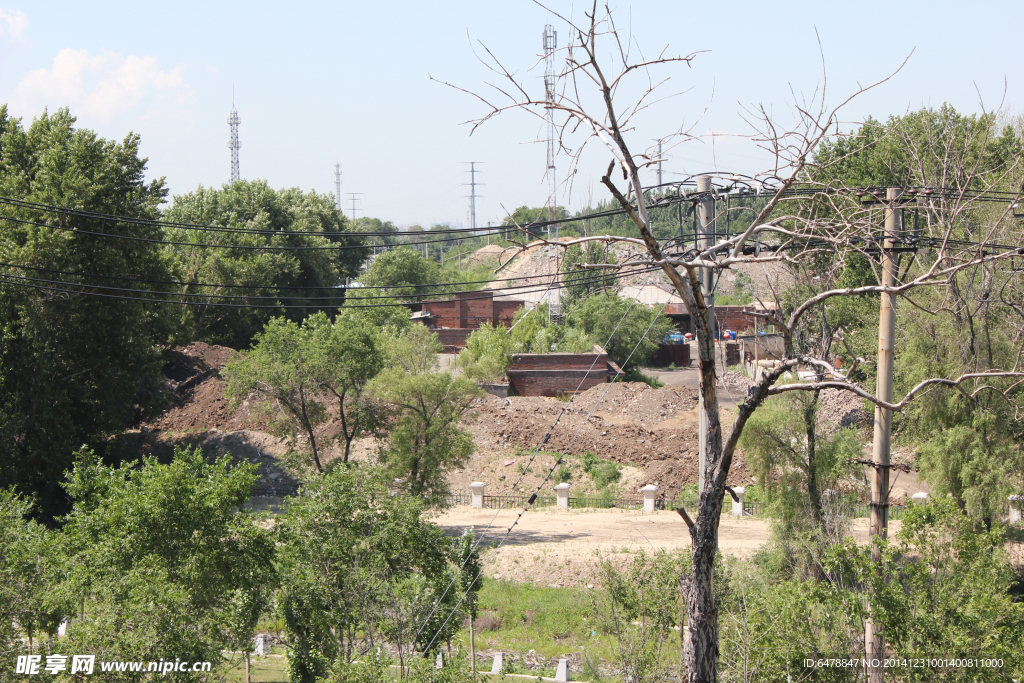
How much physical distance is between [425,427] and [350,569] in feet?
41.3

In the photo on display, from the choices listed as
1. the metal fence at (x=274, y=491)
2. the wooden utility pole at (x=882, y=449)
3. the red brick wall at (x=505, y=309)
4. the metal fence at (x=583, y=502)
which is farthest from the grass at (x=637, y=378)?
the wooden utility pole at (x=882, y=449)

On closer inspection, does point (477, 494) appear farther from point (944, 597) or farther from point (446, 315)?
point (446, 315)

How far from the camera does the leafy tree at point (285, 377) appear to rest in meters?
26.8

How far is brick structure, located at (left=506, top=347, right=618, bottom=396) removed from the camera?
4862 centimetres

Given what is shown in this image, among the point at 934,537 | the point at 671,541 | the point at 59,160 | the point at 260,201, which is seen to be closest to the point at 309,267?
the point at 260,201

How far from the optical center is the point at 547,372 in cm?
4872

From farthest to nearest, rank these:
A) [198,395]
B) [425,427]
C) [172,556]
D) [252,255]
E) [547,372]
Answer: [252,255], [547,372], [198,395], [425,427], [172,556]

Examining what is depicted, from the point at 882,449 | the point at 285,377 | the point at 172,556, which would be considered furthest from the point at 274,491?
the point at 882,449

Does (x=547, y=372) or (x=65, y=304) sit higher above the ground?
(x=65, y=304)

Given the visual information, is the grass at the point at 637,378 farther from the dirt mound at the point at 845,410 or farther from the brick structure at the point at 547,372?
the dirt mound at the point at 845,410

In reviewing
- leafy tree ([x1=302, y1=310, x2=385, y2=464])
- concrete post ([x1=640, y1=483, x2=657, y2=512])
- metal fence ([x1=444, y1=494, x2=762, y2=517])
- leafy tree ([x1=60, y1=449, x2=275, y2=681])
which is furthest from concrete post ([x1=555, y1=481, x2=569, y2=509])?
leafy tree ([x1=60, y1=449, x2=275, y2=681])

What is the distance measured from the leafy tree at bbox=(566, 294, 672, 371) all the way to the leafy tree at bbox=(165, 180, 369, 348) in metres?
18.8

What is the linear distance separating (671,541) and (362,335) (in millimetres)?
12477

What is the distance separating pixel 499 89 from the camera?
6.25m
